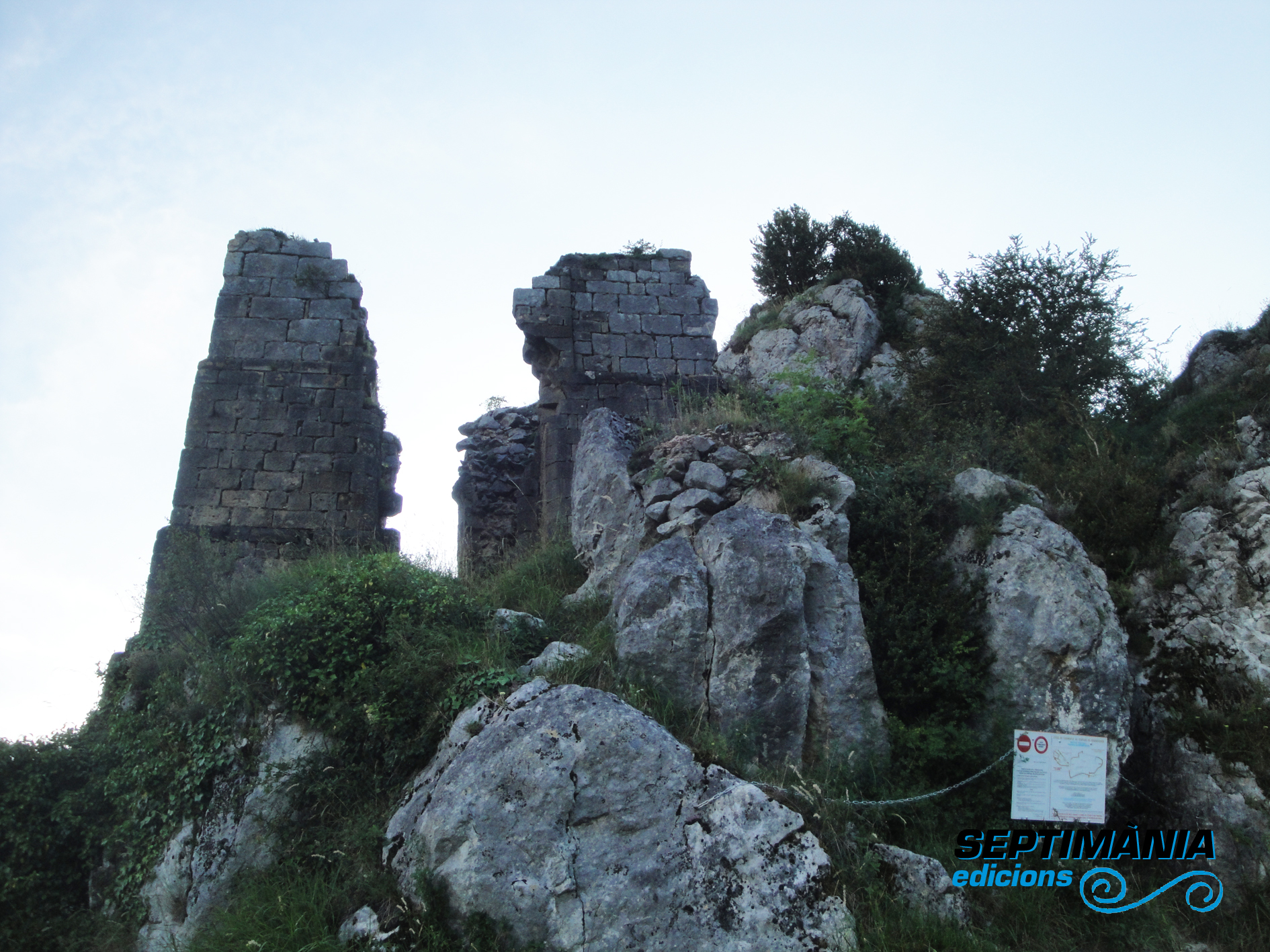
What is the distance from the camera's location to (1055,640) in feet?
24.2

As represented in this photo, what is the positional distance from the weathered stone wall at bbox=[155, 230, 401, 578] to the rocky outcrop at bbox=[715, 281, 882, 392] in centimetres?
772

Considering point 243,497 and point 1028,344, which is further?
point 1028,344

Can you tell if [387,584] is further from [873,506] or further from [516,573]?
[873,506]

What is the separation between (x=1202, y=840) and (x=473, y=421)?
990cm

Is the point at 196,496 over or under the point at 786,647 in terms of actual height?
over

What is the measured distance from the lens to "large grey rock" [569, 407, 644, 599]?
8.88m

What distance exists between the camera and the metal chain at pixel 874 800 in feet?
18.9

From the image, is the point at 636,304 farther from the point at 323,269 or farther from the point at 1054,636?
the point at 1054,636

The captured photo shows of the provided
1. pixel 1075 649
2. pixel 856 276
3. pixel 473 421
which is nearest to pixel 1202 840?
pixel 1075 649

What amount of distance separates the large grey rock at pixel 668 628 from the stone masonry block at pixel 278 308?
6.63m

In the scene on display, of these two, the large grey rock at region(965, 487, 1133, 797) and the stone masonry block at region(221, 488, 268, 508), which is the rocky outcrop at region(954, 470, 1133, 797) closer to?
the large grey rock at region(965, 487, 1133, 797)

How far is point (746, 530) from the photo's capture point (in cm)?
770

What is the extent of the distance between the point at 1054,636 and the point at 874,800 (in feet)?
6.66

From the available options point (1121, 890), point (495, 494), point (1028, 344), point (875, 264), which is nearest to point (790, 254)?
point (875, 264)
